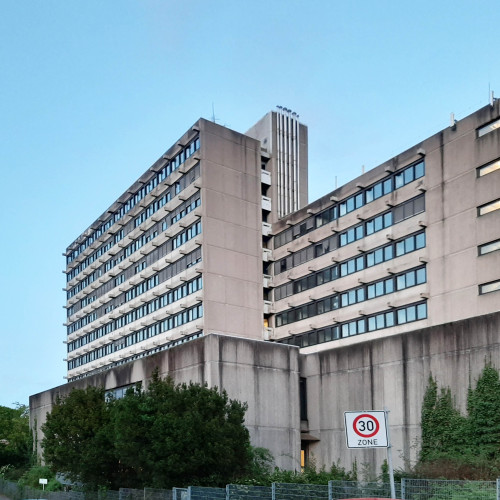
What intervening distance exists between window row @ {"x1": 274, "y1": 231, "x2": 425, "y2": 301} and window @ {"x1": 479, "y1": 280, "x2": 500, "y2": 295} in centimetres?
602

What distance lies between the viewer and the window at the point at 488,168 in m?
46.8

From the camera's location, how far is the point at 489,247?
46.6m

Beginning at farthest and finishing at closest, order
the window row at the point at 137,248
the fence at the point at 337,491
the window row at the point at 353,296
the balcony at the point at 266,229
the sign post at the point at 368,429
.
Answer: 1. the balcony at the point at 266,229
2. the window row at the point at 137,248
3. the window row at the point at 353,296
4. the fence at the point at 337,491
5. the sign post at the point at 368,429

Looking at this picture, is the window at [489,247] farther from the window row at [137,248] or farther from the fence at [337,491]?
the window row at [137,248]

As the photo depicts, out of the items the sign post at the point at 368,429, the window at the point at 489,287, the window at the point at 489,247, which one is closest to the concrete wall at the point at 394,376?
the window at the point at 489,287

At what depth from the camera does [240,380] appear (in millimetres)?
41938

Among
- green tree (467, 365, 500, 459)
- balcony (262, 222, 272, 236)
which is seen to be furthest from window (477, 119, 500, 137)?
balcony (262, 222, 272, 236)

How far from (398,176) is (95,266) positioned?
4798 cm

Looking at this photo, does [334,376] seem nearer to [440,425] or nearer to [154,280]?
[440,425]

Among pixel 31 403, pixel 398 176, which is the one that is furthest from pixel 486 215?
pixel 31 403

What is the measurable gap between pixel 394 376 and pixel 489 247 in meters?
12.9

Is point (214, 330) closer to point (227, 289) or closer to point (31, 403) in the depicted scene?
point (227, 289)

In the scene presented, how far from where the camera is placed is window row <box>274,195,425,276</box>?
53.2 meters

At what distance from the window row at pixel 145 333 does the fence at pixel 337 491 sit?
33292 mm
